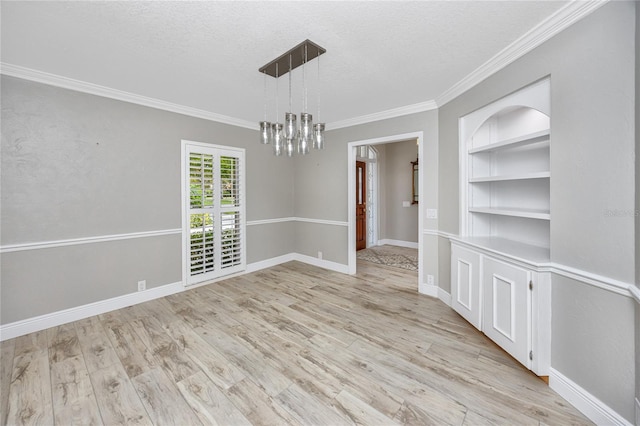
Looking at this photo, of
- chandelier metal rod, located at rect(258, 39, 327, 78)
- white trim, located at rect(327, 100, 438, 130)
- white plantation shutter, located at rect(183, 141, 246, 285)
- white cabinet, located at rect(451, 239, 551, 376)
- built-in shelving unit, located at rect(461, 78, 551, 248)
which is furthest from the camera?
white plantation shutter, located at rect(183, 141, 246, 285)

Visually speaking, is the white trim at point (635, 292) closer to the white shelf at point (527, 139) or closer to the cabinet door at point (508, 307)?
the cabinet door at point (508, 307)

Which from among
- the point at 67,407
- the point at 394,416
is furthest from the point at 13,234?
the point at 394,416

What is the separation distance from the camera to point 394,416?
62.4 inches

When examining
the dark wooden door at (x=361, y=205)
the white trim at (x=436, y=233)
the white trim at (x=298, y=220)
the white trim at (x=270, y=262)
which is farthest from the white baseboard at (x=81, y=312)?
the dark wooden door at (x=361, y=205)

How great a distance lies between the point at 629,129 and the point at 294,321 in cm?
301

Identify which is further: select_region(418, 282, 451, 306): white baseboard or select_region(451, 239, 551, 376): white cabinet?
select_region(418, 282, 451, 306): white baseboard

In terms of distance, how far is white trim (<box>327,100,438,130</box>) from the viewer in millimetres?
3443

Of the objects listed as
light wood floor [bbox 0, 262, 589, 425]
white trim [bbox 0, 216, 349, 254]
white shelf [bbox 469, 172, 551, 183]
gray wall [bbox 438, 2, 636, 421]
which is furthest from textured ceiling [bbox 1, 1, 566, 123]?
light wood floor [bbox 0, 262, 589, 425]

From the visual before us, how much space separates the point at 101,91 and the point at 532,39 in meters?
4.37

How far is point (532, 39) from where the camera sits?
1956mm

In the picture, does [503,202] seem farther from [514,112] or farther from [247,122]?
[247,122]

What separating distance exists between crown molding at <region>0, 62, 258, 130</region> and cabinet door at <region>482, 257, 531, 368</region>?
4.18 meters

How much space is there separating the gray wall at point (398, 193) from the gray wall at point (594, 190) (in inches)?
Answer: 192

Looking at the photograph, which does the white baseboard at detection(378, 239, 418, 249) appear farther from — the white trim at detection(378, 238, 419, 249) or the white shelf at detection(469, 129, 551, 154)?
the white shelf at detection(469, 129, 551, 154)
